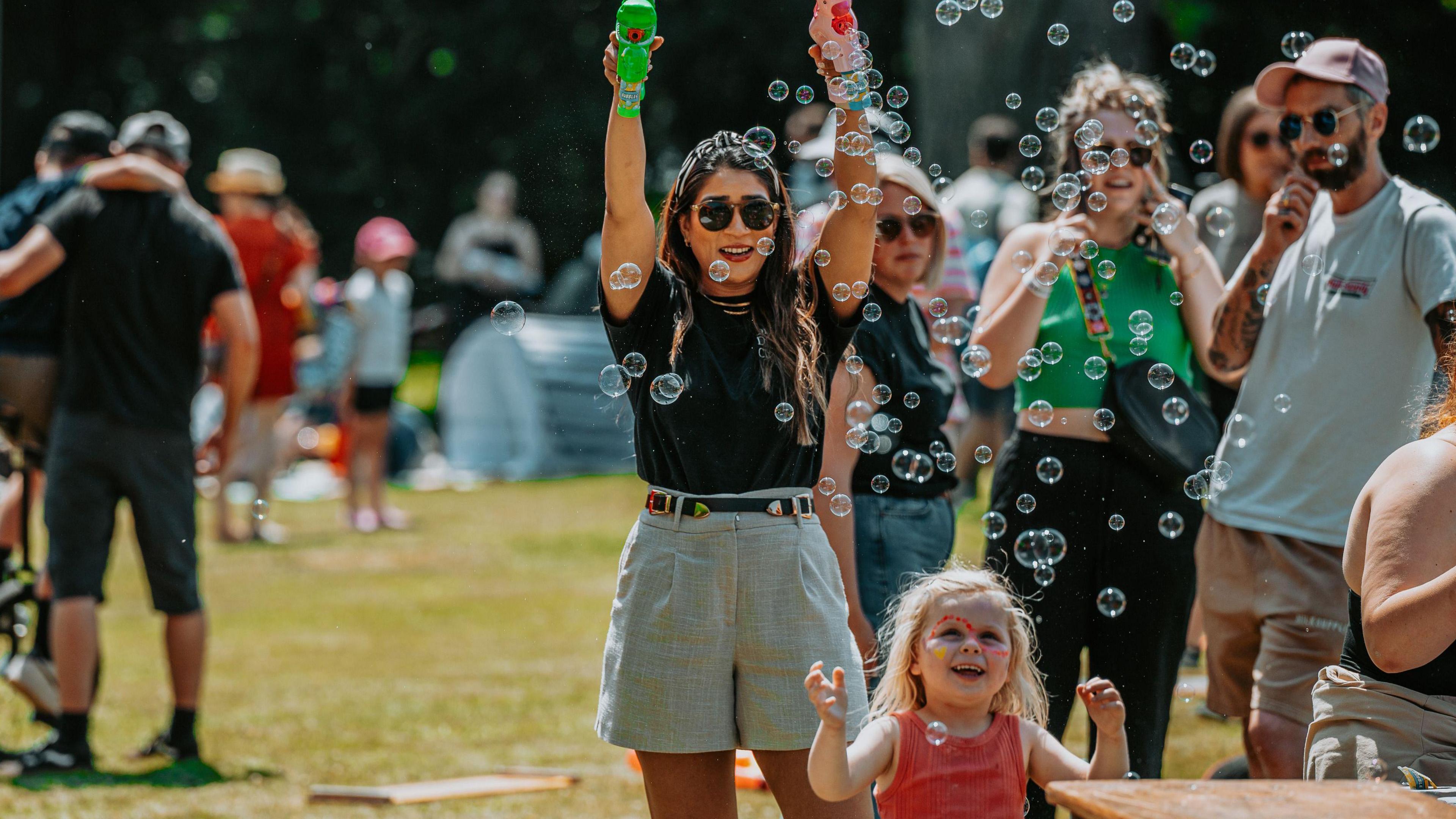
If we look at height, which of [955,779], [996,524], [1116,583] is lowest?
[955,779]

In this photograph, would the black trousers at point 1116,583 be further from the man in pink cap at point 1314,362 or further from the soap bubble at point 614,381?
the soap bubble at point 614,381

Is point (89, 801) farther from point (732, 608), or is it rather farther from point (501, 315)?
point (732, 608)

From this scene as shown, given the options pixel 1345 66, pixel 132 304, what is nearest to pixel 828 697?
pixel 1345 66

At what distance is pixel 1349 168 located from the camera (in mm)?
3574

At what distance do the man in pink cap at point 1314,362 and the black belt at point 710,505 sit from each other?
4.27 ft

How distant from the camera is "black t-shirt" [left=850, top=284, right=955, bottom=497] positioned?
3.53 meters

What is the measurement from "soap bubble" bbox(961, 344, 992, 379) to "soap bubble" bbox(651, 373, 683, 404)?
102 centimetres

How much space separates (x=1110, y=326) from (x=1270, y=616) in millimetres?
756

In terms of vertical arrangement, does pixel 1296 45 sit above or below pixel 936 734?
above

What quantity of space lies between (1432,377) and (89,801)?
3833mm

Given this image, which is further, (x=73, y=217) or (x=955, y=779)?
(x=73, y=217)

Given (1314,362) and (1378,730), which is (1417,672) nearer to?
(1378,730)

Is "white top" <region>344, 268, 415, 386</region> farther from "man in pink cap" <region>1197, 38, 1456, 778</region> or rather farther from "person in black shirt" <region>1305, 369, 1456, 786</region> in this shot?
"person in black shirt" <region>1305, 369, 1456, 786</region>

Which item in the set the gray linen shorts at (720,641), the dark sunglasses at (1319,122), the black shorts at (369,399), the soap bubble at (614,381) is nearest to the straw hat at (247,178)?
the black shorts at (369,399)
